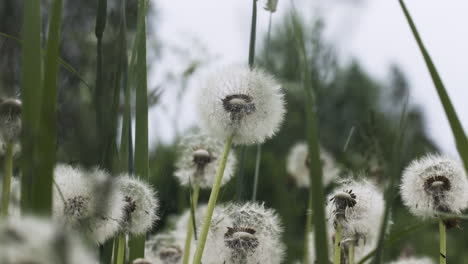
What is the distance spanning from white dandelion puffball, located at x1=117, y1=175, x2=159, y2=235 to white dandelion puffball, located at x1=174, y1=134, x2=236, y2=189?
46 cm

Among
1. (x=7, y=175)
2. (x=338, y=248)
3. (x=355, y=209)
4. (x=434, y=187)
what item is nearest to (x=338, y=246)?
(x=338, y=248)

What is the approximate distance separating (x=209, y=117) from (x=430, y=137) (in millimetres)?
441

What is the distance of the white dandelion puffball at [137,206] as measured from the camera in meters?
1.16

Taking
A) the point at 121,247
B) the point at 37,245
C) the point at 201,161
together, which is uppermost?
the point at 201,161

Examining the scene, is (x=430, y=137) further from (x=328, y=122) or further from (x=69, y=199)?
(x=328, y=122)

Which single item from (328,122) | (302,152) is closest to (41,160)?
(302,152)

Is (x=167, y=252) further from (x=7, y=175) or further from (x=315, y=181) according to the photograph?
(x=315, y=181)

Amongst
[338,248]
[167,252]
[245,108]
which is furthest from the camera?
[167,252]

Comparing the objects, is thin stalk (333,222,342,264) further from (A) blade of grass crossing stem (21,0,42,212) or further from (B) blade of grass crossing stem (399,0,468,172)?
(A) blade of grass crossing stem (21,0,42,212)

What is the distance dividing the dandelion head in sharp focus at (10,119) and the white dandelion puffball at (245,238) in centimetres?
47

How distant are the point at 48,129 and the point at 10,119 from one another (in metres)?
0.35

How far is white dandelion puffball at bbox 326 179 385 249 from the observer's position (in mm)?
1211

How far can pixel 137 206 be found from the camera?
1201 millimetres

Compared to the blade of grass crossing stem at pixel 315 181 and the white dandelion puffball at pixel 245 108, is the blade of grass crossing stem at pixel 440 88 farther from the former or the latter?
the white dandelion puffball at pixel 245 108
